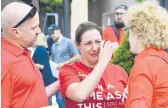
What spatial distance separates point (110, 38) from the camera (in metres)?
7.71

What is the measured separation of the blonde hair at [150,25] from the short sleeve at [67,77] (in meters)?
0.64

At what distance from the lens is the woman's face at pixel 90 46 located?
3.90 m

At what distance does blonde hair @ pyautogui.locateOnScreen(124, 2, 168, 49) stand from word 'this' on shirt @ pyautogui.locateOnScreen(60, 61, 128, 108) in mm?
599

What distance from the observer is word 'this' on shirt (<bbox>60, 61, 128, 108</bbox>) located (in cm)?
376

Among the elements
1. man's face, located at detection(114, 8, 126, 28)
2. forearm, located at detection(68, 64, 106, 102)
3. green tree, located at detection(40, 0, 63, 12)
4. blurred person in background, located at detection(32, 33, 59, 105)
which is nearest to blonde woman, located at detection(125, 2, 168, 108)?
forearm, located at detection(68, 64, 106, 102)

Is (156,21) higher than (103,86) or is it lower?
higher

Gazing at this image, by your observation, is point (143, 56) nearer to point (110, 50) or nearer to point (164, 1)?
point (110, 50)

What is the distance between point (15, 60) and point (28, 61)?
0.46 ft

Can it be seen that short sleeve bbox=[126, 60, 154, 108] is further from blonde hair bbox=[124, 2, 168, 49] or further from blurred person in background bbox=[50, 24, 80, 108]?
blurred person in background bbox=[50, 24, 80, 108]

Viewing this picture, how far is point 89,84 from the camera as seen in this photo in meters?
3.55

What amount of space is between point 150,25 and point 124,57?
194 cm

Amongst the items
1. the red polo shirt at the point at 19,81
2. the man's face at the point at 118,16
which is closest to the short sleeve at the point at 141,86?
the red polo shirt at the point at 19,81

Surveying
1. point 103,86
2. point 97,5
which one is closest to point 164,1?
point 103,86

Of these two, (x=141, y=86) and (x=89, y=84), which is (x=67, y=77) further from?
(x=141, y=86)
